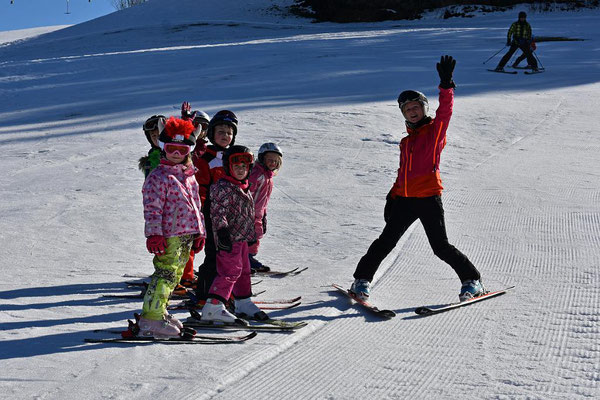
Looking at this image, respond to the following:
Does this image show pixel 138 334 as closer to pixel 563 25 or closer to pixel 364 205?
pixel 364 205

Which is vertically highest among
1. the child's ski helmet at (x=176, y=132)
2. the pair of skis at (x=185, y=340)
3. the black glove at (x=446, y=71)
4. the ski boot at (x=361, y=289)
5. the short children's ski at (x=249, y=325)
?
the black glove at (x=446, y=71)

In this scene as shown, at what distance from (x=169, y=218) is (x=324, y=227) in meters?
4.09

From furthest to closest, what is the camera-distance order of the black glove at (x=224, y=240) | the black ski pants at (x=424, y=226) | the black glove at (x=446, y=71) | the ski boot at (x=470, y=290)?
the ski boot at (x=470, y=290) → the black ski pants at (x=424, y=226) → the black glove at (x=446, y=71) → the black glove at (x=224, y=240)

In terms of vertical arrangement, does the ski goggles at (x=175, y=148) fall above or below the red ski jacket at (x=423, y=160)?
above

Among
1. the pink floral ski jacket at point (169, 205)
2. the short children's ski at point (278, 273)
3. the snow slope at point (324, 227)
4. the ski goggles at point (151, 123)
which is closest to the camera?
the snow slope at point (324, 227)

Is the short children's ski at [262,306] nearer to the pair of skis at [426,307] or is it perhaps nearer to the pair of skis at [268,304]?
the pair of skis at [268,304]

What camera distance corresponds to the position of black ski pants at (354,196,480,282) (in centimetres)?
553

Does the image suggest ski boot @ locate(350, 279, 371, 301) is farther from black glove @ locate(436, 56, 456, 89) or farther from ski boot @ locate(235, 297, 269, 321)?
black glove @ locate(436, 56, 456, 89)

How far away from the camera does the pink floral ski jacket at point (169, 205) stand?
4.41m

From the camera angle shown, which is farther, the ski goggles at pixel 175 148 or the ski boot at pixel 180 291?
the ski boot at pixel 180 291

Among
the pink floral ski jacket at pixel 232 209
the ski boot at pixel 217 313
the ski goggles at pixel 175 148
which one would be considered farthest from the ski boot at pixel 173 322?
the ski goggles at pixel 175 148

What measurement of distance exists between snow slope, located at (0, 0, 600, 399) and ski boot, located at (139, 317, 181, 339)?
0.16m

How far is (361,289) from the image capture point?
571 cm

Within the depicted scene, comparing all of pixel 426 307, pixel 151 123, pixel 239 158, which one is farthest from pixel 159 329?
pixel 426 307
